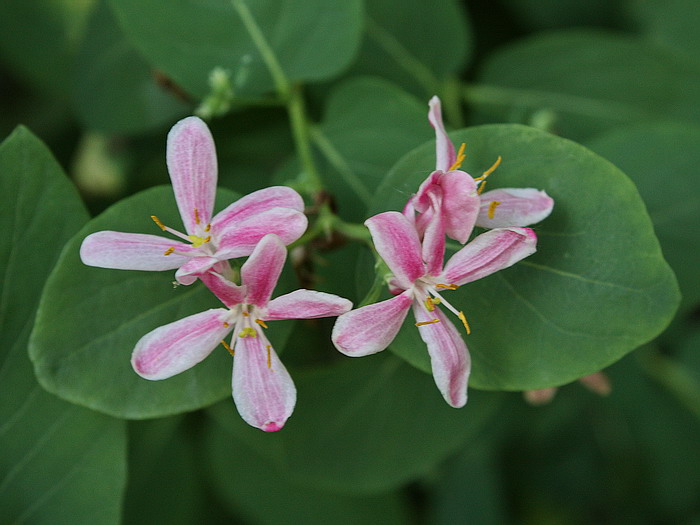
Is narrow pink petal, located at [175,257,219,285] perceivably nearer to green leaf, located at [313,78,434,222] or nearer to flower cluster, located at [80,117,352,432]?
flower cluster, located at [80,117,352,432]

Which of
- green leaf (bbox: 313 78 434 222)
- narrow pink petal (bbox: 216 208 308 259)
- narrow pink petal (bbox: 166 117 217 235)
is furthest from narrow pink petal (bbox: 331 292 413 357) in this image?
green leaf (bbox: 313 78 434 222)

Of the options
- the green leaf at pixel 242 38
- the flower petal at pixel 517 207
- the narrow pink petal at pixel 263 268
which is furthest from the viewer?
the green leaf at pixel 242 38

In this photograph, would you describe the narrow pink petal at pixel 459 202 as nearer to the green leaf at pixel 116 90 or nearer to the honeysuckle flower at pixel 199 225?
the honeysuckle flower at pixel 199 225

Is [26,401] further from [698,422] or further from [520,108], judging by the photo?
[698,422]

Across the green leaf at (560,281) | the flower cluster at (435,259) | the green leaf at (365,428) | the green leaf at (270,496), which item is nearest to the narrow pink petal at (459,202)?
the flower cluster at (435,259)

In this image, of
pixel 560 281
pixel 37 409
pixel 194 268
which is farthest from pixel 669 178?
pixel 37 409
